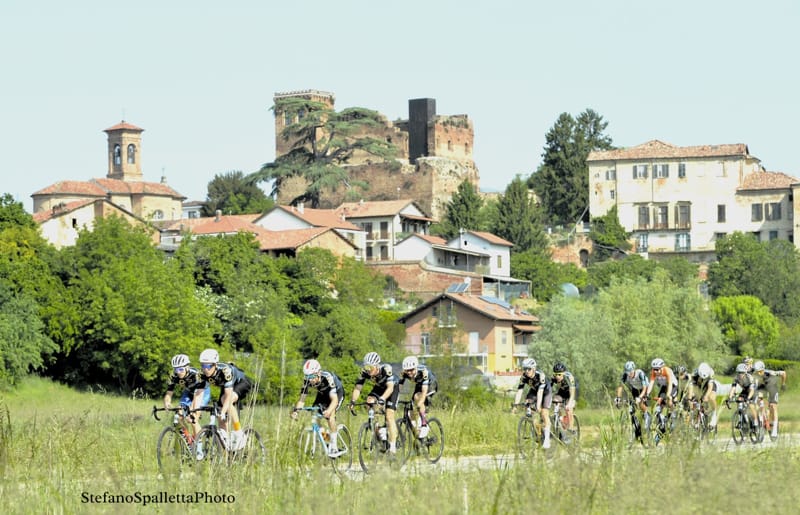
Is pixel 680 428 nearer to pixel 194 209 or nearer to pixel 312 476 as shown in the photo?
pixel 312 476

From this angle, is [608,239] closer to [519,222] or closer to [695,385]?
[519,222]

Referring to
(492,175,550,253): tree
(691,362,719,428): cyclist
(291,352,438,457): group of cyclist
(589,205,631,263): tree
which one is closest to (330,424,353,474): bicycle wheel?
(291,352,438,457): group of cyclist

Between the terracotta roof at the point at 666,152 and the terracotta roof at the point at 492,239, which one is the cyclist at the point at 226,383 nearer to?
the terracotta roof at the point at 492,239

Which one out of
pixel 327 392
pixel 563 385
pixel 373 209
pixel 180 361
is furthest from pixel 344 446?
pixel 373 209

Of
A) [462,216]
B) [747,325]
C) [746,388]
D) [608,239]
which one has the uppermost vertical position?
[462,216]

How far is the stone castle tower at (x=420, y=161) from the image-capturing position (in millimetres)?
123750

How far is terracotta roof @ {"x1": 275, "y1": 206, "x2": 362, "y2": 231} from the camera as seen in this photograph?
313ft

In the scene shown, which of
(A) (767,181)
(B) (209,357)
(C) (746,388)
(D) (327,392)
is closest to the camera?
(B) (209,357)

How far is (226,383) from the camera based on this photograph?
15.8m

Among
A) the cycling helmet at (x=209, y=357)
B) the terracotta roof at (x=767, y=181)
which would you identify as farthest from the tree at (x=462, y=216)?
the cycling helmet at (x=209, y=357)

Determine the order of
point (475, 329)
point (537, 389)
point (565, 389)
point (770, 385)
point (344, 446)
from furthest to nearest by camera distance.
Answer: point (475, 329) < point (770, 385) < point (565, 389) < point (537, 389) < point (344, 446)

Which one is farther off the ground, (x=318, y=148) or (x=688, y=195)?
(x=318, y=148)

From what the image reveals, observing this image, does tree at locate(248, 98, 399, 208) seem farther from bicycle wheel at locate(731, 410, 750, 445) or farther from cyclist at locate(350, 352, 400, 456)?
cyclist at locate(350, 352, 400, 456)

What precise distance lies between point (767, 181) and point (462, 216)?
22.3 m
